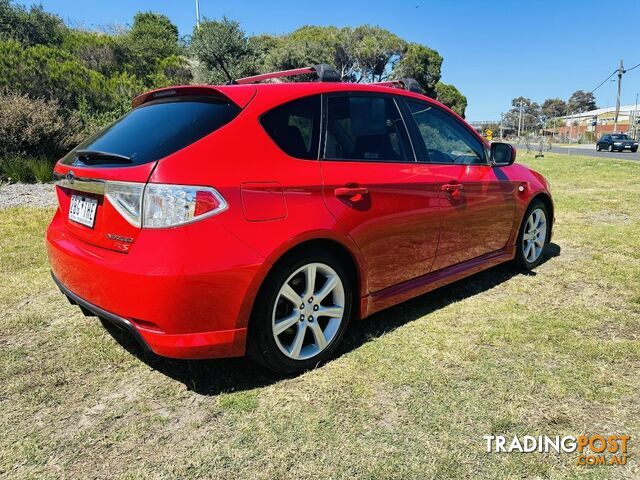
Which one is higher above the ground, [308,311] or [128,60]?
[128,60]

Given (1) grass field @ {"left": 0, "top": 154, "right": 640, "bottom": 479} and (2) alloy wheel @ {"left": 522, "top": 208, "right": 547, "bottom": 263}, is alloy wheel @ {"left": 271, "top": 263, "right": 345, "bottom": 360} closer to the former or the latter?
(1) grass field @ {"left": 0, "top": 154, "right": 640, "bottom": 479}

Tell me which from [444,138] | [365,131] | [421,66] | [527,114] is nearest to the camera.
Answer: [365,131]

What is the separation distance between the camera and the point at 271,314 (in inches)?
97.7

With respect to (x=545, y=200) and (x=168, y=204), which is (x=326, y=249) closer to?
(x=168, y=204)

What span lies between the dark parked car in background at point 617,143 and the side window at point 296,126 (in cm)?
3688

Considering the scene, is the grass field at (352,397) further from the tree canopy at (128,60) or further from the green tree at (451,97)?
the green tree at (451,97)

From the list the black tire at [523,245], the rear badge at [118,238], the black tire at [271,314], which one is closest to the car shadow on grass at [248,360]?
the black tire at [271,314]

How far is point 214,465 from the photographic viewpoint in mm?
2045

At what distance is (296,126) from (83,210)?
1236 millimetres

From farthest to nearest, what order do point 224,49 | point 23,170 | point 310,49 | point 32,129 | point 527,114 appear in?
point 527,114, point 310,49, point 224,49, point 32,129, point 23,170

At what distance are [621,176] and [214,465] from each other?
1292 cm

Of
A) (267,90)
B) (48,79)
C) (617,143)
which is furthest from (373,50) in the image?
(267,90)

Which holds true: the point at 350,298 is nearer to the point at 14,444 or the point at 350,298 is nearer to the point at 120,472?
the point at 120,472

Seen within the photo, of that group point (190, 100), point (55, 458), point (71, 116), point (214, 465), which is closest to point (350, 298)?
point (214, 465)
